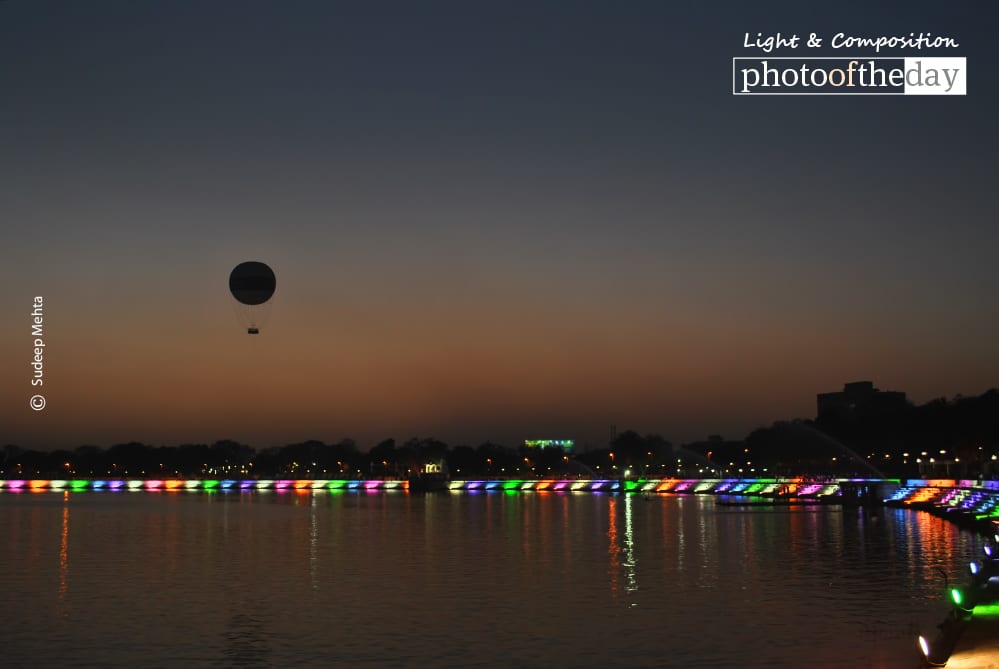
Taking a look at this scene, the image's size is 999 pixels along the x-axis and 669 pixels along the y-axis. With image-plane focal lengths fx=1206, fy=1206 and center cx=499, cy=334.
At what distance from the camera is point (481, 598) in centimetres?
4634

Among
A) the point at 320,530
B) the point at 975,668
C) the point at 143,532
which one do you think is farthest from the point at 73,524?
the point at 975,668

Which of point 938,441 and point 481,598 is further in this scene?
point 938,441

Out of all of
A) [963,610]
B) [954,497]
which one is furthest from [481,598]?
[954,497]

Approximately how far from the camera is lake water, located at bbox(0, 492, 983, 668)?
33.3m

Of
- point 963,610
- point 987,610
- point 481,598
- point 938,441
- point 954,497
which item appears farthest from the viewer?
point 938,441

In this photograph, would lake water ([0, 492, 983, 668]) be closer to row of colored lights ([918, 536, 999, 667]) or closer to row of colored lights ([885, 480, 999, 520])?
row of colored lights ([918, 536, 999, 667])

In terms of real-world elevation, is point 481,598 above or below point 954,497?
below

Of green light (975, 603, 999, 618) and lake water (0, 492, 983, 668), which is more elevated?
green light (975, 603, 999, 618)

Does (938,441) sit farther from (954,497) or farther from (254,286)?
(254,286)

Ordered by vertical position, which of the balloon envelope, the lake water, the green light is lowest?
the lake water

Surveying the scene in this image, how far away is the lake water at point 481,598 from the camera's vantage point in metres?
33.3

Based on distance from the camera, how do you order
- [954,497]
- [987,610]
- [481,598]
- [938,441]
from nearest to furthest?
1. [987,610]
2. [481,598]
3. [954,497]
4. [938,441]

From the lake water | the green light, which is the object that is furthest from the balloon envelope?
the green light

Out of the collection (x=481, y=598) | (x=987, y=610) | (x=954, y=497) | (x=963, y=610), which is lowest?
(x=481, y=598)
